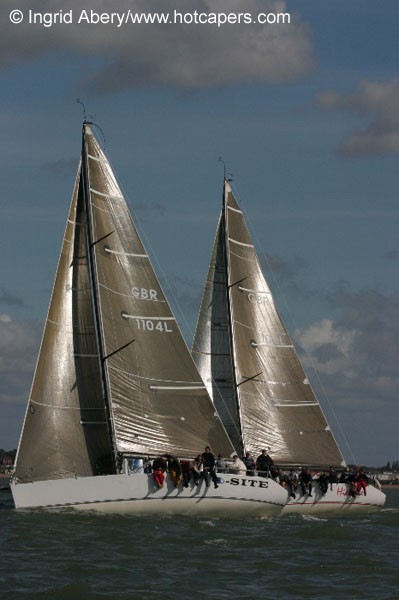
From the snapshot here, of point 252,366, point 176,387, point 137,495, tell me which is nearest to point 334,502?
point 252,366

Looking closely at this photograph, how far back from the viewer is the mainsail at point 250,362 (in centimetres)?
5297

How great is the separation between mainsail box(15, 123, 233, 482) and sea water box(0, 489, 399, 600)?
298cm

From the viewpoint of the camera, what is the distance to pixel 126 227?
44.3 meters

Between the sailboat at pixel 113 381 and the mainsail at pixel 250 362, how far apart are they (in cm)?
854

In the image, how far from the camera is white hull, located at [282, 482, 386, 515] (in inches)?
1929

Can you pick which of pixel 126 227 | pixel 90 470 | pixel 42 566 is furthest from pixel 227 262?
pixel 42 566

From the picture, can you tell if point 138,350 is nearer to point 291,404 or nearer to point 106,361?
point 106,361

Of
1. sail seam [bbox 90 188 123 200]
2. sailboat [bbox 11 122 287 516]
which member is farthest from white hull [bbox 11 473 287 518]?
sail seam [bbox 90 188 123 200]

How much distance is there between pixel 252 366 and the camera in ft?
176

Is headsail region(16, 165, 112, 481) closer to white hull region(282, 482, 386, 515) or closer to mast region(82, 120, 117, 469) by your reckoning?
mast region(82, 120, 117, 469)

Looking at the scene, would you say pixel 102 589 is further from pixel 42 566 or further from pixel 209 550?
pixel 209 550

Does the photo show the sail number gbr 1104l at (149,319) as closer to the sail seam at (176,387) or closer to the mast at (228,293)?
the sail seam at (176,387)

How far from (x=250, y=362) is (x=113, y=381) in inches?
464

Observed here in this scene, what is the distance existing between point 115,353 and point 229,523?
21.1ft
